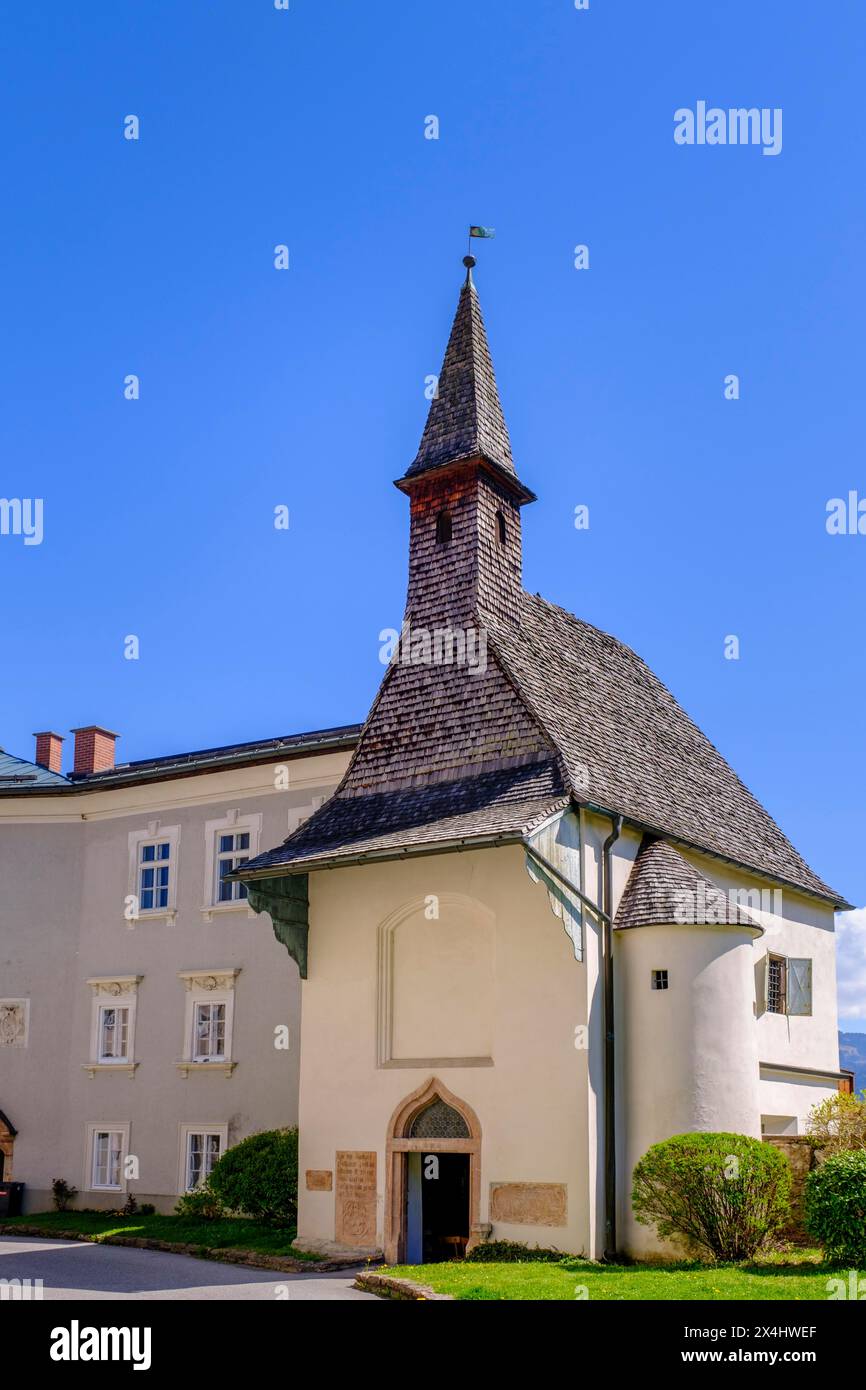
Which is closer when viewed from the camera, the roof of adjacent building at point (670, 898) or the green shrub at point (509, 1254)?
the green shrub at point (509, 1254)

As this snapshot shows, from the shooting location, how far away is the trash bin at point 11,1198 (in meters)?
28.2

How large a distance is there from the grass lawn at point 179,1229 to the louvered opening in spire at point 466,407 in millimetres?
12379

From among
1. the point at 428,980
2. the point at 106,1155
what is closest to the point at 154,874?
the point at 106,1155

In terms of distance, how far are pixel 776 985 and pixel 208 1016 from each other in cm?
1100

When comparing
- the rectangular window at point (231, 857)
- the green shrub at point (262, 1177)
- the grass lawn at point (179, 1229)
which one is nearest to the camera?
the grass lawn at point (179, 1229)

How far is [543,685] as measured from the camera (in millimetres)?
22078

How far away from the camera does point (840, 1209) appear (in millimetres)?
15594

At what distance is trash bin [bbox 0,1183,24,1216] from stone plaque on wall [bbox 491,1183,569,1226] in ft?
45.6

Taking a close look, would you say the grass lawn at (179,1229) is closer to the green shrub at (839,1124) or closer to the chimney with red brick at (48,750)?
the green shrub at (839,1124)

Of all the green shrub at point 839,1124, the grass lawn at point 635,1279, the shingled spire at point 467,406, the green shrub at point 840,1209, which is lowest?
the grass lawn at point 635,1279

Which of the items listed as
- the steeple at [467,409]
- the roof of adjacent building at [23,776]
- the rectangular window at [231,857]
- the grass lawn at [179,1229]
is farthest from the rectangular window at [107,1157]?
the steeple at [467,409]

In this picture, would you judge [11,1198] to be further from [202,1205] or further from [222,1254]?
[222,1254]

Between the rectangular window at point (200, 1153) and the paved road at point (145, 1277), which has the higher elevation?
the rectangular window at point (200, 1153)

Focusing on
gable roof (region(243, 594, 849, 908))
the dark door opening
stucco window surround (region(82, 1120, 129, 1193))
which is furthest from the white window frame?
gable roof (region(243, 594, 849, 908))
